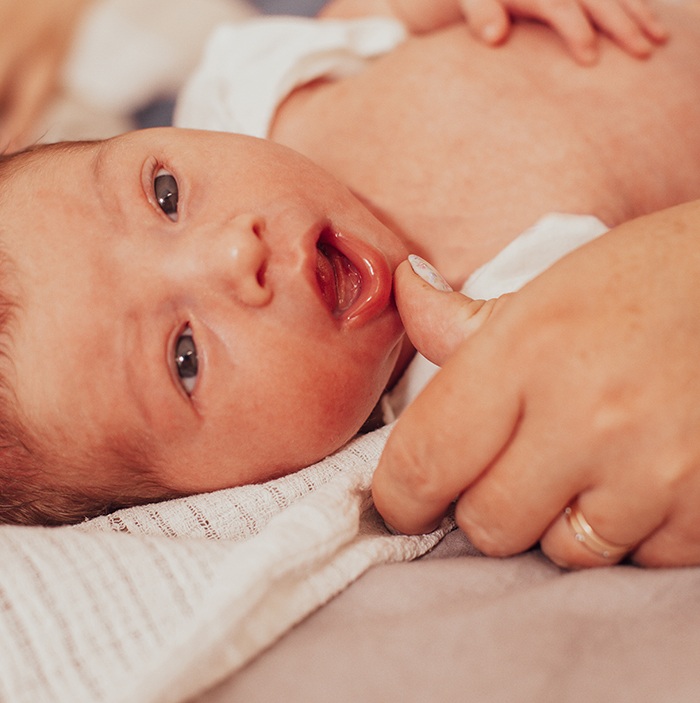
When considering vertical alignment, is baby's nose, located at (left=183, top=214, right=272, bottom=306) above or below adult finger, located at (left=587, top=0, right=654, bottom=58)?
below

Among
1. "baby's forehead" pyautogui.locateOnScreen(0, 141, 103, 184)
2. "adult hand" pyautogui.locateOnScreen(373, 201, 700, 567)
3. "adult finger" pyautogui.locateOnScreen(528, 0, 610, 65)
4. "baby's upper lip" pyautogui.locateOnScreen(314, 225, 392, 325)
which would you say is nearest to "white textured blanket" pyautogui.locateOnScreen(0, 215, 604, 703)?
"adult hand" pyautogui.locateOnScreen(373, 201, 700, 567)

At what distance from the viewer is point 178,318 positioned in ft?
3.23

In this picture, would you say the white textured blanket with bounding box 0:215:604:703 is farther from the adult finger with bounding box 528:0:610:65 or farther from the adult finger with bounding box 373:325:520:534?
the adult finger with bounding box 528:0:610:65

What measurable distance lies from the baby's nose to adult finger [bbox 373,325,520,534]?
0.90 feet

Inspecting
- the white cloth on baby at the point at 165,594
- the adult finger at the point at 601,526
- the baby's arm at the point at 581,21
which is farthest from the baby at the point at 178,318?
the baby's arm at the point at 581,21

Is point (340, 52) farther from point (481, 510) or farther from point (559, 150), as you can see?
point (481, 510)

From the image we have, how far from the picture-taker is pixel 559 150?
1.25 m

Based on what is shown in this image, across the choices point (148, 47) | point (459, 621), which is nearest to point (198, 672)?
point (459, 621)

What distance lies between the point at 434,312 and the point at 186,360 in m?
0.33

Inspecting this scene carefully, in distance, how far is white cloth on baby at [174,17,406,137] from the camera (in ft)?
4.97

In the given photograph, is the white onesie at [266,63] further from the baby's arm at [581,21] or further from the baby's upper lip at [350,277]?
the baby's upper lip at [350,277]

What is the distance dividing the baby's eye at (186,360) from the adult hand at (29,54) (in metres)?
1.01

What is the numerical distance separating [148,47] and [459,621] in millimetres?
1672

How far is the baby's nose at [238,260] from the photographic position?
3.05 ft
